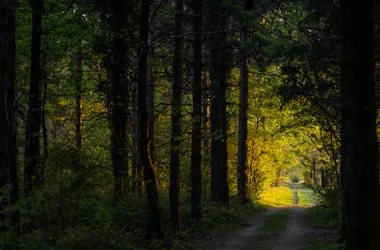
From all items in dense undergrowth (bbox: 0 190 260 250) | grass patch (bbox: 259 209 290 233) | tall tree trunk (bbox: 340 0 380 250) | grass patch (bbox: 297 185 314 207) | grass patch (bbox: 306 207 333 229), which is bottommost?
grass patch (bbox: 297 185 314 207)

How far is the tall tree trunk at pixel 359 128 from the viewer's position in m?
5.69

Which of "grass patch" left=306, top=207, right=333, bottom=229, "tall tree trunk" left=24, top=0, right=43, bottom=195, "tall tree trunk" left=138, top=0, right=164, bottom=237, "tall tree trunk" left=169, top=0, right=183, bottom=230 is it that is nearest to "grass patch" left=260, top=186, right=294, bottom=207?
"grass patch" left=306, top=207, right=333, bottom=229

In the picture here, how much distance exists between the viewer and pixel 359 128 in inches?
224

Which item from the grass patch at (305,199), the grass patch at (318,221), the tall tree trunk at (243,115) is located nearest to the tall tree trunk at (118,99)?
the tall tree trunk at (243,115)

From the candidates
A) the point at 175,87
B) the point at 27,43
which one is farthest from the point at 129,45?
the point at 27,43

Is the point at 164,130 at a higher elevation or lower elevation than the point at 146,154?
higher

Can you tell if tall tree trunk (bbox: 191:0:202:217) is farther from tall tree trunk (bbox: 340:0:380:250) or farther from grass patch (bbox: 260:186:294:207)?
grass patch (bbox: 260:186:294:207)

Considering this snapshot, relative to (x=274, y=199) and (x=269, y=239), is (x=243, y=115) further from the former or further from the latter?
(x=274, y=199)

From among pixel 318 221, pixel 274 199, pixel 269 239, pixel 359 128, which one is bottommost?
pixel 274 199

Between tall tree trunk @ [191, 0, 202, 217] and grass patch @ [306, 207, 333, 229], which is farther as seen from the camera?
grass patch @ [306, 207, 333, 229]

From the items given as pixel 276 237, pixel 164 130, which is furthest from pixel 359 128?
pixel 164 130

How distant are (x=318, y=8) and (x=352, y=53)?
775cm

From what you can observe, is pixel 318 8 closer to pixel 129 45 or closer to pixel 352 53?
pixel 129 45

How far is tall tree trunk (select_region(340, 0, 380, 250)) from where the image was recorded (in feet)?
18.7
